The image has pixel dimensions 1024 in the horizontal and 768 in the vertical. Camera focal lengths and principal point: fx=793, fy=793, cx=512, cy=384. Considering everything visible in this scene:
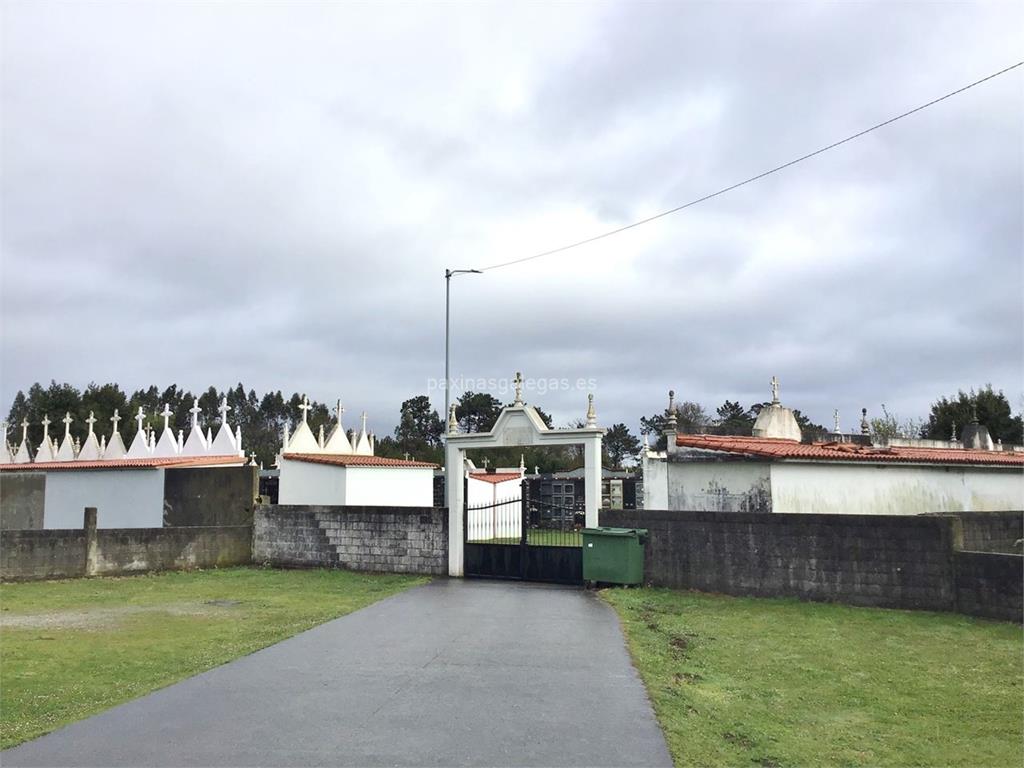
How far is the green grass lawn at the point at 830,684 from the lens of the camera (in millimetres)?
5742

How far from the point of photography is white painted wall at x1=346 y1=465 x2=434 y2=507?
69.7 ft

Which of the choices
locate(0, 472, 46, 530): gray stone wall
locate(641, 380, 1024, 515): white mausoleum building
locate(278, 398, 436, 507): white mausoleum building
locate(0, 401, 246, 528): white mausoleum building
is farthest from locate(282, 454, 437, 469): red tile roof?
locate(641, 380, 1024, 515): white mausoleum building

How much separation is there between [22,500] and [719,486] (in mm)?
20767

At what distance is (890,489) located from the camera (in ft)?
56.1

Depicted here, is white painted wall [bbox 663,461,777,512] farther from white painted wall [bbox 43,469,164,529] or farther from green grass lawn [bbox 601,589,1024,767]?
white painted wall [bbox 43,469,164,529]

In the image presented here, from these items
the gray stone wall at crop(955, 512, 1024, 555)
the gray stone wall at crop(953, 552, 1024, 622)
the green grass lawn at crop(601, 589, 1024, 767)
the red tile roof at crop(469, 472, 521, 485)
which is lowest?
the green grass lawn at crop(601, 589, 1024, 767)

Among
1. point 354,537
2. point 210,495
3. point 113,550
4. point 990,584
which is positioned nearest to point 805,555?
point 990,584

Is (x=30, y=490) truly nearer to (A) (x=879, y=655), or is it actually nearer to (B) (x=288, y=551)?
(B) (x=288, y=551)

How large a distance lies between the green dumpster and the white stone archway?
23.1 inches

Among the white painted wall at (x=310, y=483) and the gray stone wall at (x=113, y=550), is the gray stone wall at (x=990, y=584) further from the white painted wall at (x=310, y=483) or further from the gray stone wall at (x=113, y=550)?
the gray stone wall at (x=113, y=550)

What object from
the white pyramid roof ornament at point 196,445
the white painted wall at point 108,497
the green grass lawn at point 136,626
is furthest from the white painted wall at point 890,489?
the white pyramid roof ornament at point 196,445

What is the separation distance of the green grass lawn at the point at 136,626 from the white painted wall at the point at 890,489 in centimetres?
771

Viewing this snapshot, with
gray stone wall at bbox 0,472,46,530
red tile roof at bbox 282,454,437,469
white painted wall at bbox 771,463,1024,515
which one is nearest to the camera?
white painted wall at bbox 771,463,1024,515

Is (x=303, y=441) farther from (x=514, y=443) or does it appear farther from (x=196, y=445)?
(x=514, y=443)
